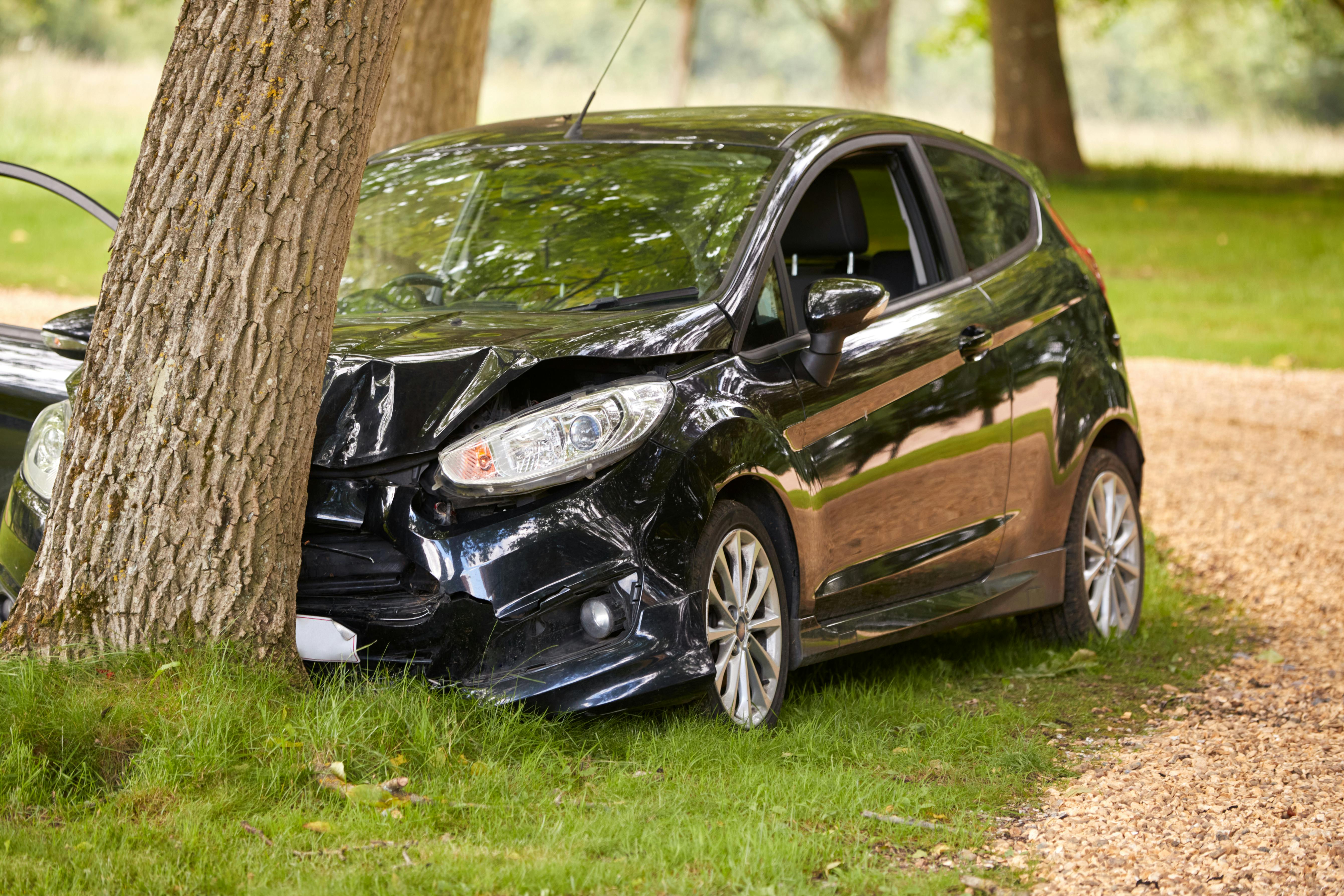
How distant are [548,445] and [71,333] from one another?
1.79 m

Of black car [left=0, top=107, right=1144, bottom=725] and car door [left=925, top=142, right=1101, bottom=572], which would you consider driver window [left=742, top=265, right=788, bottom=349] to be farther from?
car door [left=925, top=142, right=1101, bottom=572]

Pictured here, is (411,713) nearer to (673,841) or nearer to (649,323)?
(673,841)

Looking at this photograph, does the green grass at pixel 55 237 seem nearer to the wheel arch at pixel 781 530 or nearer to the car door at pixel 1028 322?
the car door at pixel 1028 322

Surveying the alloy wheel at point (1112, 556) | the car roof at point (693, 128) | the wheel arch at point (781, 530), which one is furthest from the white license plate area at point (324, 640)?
the alloy wheel at point (1112, 556)

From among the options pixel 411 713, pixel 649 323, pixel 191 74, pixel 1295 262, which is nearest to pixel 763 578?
pixel 649 323

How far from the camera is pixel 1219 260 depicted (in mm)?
18969

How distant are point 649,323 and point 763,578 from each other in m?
0.76

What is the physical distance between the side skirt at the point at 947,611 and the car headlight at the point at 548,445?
93 cm

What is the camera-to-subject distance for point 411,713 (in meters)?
4.05

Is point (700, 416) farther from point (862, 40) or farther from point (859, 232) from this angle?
point (862, 40)

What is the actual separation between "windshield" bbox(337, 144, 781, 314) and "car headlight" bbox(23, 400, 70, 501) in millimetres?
914

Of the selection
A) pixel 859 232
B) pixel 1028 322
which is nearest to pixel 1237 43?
pixel 1028 322

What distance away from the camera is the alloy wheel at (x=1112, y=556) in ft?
20.5

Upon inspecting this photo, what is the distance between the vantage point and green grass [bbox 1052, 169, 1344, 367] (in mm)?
15305
